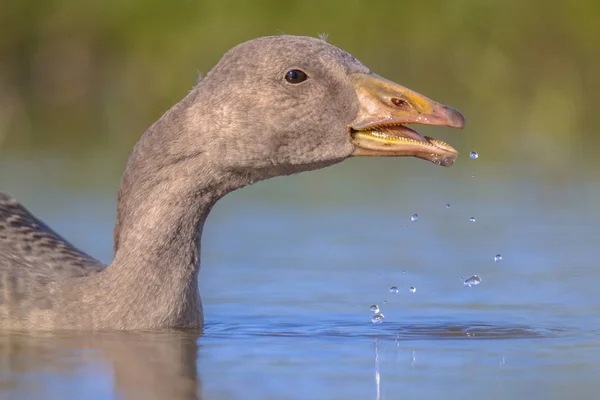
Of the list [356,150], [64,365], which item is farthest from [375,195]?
[64,365]

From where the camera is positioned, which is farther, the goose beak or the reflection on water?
the goose beak

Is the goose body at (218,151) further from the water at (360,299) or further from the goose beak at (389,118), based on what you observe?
the water at (360,299)

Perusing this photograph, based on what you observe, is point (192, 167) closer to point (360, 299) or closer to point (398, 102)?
point (398, 102)

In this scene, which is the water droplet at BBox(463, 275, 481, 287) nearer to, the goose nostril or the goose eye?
the goose nostril

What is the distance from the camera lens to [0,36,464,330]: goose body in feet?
26.0

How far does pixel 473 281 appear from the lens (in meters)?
9.63

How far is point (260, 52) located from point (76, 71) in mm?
12585

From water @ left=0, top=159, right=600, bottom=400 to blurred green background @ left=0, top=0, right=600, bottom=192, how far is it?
4526mm

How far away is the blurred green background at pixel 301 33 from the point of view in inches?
765

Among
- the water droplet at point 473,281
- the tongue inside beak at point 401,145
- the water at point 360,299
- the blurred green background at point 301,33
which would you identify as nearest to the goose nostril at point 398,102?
the tongue inside beak at point 401,145

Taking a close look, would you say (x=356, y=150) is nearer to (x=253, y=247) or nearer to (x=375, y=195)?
(x=253, y=247)

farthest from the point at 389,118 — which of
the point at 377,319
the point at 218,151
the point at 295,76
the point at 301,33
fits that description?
the point at 301,33

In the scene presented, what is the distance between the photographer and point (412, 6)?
805 inches

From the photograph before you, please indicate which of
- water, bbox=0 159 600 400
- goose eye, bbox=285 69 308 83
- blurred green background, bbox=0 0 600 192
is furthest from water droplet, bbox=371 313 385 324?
blurred green background, bbox=0 0 600 192
